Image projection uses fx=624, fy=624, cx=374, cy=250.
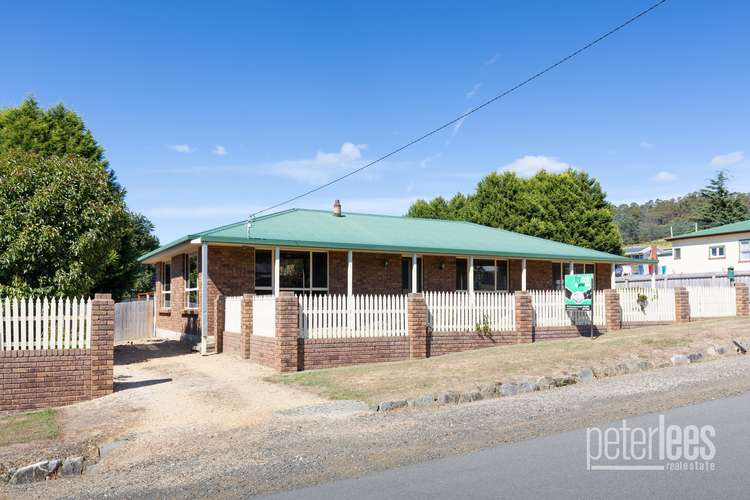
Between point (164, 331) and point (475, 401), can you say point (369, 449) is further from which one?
point (164, 331)

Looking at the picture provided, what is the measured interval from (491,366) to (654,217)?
12090cm

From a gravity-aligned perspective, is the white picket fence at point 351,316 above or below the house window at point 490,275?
below

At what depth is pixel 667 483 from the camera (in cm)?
540

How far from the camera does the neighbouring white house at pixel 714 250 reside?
40375 millimetres

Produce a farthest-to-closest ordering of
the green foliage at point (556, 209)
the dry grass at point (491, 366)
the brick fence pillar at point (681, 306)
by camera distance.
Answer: the green foliage at point (556, 209), the brick fence pillar at point (681, 306), the dry grass at point (491, 366)

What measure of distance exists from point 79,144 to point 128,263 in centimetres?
732

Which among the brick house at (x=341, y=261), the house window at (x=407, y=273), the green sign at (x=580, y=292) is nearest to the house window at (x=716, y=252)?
the brick house at (x=341, y=261)

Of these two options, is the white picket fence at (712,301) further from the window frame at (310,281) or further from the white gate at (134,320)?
the white gate at (134,320)

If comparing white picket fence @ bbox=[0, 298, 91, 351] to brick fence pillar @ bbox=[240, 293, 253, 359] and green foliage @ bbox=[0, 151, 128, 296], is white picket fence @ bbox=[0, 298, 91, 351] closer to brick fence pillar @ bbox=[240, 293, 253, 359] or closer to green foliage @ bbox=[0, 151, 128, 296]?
green foliage @ bbox=[0, 151, 128, 296]

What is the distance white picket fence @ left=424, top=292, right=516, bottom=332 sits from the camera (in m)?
16.1

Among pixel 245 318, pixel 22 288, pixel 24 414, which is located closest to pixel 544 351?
pixel 245 318

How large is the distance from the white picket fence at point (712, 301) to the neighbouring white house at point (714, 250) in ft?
59.0

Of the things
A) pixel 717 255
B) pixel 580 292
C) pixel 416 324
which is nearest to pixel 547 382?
pixel 416 324

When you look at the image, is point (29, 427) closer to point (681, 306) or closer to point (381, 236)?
point (381, 236)
